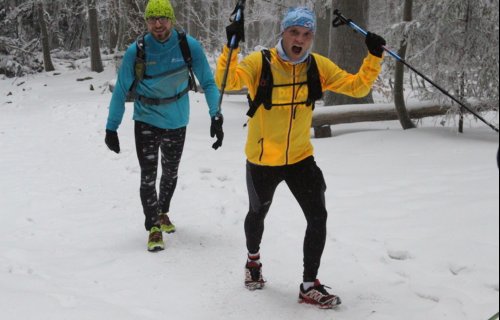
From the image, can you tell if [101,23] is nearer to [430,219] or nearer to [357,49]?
[357,49]

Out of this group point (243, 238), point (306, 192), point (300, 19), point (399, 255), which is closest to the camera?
point (300, 19)

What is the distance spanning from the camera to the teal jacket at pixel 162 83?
4.82 metres

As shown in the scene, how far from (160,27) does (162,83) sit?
1.77 feet

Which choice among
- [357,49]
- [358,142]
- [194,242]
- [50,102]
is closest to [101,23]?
[50,102]

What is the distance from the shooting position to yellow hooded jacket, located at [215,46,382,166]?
3.62 meters

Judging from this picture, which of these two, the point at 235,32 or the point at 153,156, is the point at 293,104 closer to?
the point at 235,32

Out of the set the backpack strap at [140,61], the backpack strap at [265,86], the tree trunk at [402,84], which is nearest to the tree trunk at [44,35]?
the tree trunk at [402,84]

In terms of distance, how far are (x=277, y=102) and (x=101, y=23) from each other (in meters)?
30.8

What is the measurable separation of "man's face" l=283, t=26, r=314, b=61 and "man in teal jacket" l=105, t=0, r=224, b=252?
4.50ft

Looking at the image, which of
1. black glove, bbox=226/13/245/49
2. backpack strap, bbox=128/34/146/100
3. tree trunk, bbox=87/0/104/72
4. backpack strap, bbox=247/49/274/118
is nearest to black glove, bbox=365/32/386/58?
backpack strap, bbox=247/49/274/118

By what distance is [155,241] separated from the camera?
17.0 feet

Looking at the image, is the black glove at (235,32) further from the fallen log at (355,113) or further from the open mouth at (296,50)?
the fallen log at (355,113)

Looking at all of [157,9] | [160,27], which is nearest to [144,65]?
[160,27]

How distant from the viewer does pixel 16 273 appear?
454 cm
